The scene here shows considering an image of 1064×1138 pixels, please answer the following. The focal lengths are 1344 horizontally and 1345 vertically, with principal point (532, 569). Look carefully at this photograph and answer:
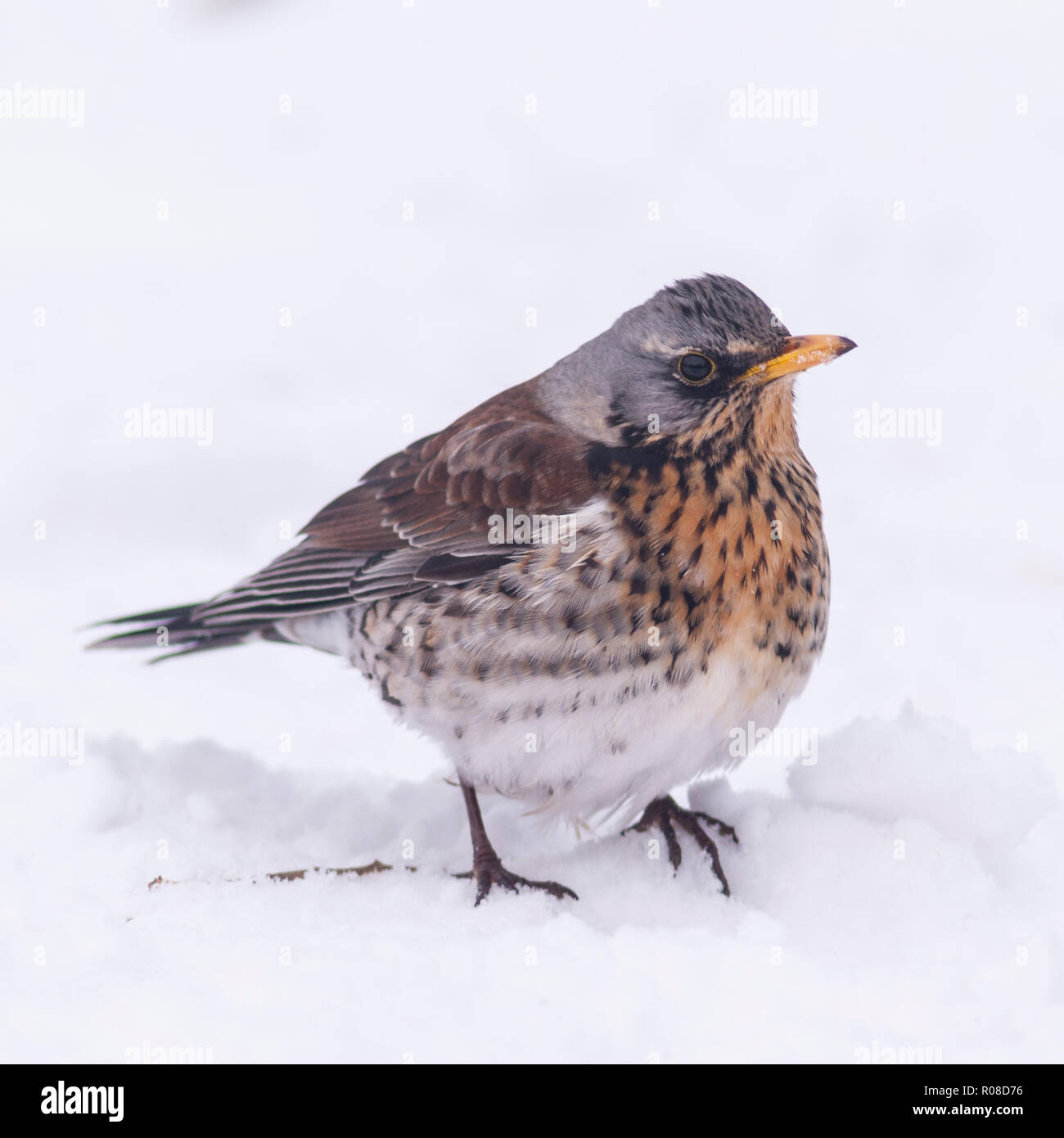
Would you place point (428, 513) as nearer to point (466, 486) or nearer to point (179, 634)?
point (466, 486)

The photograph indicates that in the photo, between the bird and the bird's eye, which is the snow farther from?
the bird's eye

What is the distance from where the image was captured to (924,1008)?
3.09 m

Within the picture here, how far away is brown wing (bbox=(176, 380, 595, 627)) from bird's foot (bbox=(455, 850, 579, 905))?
810 millimetres

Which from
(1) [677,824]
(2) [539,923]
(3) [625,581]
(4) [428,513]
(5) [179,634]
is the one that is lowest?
(2) [539,923]

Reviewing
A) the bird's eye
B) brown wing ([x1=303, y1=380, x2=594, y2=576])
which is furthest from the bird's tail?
the bird's eye

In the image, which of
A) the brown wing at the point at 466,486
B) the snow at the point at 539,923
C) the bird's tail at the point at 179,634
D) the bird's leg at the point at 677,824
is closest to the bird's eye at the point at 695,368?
the brown wing at the point at 466,486

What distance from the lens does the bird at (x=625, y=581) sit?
11.5ft

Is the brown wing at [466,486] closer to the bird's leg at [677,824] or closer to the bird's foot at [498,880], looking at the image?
the bird's foot at [498,880]

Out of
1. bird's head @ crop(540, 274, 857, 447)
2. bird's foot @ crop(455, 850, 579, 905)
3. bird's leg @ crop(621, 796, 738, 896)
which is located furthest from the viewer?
bird's leg @ crop(621, 796, 738, 896)

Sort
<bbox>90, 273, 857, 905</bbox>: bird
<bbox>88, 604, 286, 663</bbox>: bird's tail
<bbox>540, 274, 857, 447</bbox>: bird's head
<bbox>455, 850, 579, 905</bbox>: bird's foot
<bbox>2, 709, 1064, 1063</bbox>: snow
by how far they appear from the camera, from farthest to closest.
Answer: <bbox>88, 604, 286, 663</bbox>: bird's tail, <bbox>455, 850, 579, 905</bbox>: bird's foot, <bbox>540, 274, 857, 447</bbox>: bird's head, <bbox>90, 273, 857, 905</bbox>: bird, <bbox>2, 709, 1064, 1063</bbox>: snow

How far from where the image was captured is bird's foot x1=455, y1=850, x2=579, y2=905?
12.2ft

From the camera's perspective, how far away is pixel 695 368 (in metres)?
3.64

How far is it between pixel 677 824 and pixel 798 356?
1459 millimetres

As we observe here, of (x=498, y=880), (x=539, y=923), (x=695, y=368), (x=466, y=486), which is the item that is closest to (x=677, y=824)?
(x=498, y=880)
